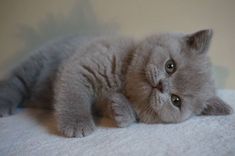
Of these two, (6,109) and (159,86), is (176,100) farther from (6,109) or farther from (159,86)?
(6,109)

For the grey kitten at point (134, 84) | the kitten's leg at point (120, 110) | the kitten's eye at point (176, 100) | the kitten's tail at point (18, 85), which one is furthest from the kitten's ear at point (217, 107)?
the kitten's tail at point (18, 85)

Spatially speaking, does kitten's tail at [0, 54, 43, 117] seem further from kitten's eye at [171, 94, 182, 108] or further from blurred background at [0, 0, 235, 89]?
kitten's eye at [171, 94, 182, 108]

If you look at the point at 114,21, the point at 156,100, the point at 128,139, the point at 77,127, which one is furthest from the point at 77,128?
the point at 114,21

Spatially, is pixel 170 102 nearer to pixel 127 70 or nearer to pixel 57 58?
pixel 127 70

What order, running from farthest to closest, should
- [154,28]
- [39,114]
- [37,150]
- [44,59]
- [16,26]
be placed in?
1. [16,26]
2. [154,28]
3. [44,59]
4. [39,114]
5. [37,150]

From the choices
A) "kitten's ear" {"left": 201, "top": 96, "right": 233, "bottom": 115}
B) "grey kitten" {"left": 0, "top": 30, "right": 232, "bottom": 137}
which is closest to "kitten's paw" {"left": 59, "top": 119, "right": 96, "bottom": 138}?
"grey kitten" {"left": 0, "top": 30, "right": 232, "bottom": 137}

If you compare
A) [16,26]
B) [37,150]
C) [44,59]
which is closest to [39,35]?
[16,26]
